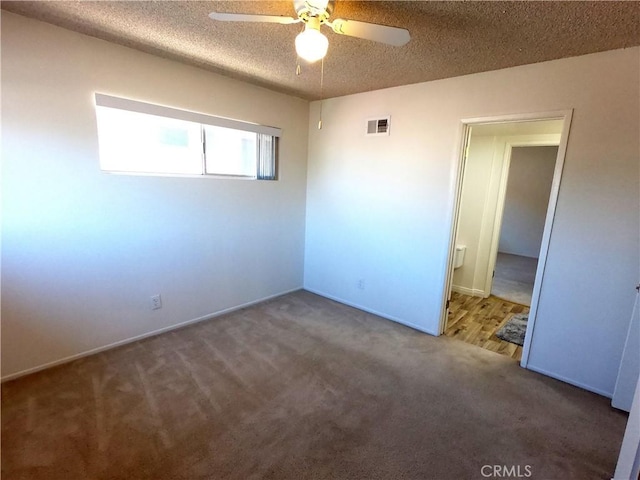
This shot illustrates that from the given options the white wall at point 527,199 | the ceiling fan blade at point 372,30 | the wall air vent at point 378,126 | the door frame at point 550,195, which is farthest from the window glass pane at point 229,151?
the white wall at point 527,199

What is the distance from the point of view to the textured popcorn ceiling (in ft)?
5.35

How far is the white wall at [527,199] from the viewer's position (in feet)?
21.8

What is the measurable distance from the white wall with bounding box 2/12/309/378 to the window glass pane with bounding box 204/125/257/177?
0.16 meters

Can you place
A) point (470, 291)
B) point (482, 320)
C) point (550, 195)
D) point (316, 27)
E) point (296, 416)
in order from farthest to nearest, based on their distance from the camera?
point (470, 291) → point (482, 320) → point (550, 195) → point (296, 416) → point (316, 27)

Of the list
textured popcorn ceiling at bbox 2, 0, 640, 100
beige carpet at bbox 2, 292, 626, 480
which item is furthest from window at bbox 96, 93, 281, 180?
beige carpet at bbox 2, 292, 626, 480

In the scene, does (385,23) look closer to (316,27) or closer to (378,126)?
(316,27)

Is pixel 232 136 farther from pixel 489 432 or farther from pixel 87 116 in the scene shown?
pixel 489 432

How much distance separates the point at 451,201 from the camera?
2.82m

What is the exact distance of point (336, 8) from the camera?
169 centimetres

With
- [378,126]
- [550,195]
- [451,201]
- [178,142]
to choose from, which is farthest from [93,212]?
[550,195]

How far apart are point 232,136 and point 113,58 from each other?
3.78ft

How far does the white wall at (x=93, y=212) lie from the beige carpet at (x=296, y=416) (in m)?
0.37

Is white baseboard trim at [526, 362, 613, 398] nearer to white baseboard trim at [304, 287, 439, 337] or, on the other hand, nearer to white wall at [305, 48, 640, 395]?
white wall at [305, 48, 640, 395]

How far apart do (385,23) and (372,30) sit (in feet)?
1.68
